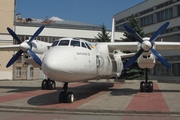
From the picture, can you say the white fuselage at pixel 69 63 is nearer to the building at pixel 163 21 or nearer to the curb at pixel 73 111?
the curb at pixel 73 111

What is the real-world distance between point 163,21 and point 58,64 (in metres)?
32.0

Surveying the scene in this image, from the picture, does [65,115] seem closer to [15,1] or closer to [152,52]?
[152,52]

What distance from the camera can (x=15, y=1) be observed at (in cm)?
4306

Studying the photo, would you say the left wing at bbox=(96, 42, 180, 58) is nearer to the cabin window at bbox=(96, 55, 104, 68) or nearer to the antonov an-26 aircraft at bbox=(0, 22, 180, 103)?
the antonov an-26 aircraft at bbox=(0, 22, 180, 103)

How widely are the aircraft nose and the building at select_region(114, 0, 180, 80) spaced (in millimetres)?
27717

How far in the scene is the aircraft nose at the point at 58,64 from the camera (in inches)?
432

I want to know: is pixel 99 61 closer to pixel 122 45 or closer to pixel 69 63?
pixel 69 63

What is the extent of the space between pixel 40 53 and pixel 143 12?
2998 cm

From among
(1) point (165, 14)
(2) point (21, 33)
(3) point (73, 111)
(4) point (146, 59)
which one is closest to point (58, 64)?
(3) point (73, 111)

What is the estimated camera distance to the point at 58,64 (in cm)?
1102

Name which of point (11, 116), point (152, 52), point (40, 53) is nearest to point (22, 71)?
point (40, 53)

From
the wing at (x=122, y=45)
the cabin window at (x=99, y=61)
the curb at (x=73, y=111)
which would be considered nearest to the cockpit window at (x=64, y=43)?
the cabin window at (x=99, y=61)

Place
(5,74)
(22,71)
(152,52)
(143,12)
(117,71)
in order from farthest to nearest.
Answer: (143,12) < (22,71) < (5,74) < (117,71) < (152,52)

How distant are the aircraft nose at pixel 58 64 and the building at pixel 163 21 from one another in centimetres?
2772
